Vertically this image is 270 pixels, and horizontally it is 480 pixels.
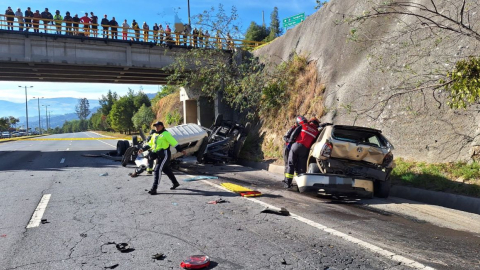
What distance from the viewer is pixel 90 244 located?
455 cm

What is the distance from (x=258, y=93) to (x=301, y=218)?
38.0 feet

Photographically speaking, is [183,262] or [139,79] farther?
[139,79]

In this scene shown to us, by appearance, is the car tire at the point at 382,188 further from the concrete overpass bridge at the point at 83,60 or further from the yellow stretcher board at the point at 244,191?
the concrete overpass bridge at the point at 83,60

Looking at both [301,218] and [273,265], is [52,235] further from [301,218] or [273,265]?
[301,218]

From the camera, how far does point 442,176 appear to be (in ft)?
25.8

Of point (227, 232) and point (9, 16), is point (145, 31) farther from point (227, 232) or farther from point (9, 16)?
point (227, 232)

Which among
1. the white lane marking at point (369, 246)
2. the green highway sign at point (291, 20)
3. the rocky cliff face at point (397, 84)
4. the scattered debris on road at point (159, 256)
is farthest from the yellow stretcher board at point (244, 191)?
the green highway sign at point (291, 20)

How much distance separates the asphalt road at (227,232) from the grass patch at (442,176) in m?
0.94

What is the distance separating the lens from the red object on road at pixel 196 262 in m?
3.73

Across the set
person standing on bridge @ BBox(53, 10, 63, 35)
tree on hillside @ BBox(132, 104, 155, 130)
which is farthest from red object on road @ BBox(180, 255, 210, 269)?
tree on hillside @ BBox(132, 104, 155, 130)

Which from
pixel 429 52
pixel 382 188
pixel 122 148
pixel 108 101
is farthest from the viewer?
pixel 108 101

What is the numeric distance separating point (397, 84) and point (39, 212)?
1002cm

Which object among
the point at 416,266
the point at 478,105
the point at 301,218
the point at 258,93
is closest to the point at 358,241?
the point at 416,266

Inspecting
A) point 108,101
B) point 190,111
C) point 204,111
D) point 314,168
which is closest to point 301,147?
point 314,168
